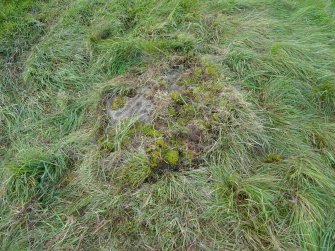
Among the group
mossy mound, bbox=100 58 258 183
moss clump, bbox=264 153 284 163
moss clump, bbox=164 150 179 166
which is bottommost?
moss clump, bbox=264 153 284 163

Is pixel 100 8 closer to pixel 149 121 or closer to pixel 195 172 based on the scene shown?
pixel 149 121

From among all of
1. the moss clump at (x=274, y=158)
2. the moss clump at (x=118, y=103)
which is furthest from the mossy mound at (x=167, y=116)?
the moss clump at (x=274, y=158)

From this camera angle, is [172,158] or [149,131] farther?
[149,131]

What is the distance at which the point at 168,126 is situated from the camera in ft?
9.84

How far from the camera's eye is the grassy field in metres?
2.56

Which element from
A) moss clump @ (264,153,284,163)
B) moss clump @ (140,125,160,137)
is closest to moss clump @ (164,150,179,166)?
moss clump @ (140,125,160,137)

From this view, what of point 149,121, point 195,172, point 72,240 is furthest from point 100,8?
point 72,240

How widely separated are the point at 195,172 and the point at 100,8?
2.50 metres

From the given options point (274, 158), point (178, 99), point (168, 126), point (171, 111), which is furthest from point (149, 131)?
point (274, 158)

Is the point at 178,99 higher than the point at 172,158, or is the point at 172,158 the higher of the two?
the point at 178,99

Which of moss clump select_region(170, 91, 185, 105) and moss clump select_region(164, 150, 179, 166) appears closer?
moss clump select_region(164, 150, 179, 166)

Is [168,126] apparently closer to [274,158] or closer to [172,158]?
[172,158]

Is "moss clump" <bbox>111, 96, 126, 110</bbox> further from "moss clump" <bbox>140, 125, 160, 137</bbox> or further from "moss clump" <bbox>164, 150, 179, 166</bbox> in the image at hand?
"moss clump" <bbox>164, 150, 179, 166</bbox>

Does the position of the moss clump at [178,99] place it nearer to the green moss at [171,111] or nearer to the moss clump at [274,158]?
the green moss at [171,111]
